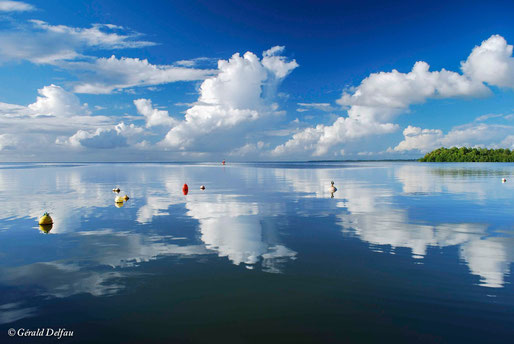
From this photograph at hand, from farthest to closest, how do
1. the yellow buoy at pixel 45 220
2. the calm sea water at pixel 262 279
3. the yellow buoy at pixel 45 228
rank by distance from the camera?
the yellow buoy at pixel 45 220 → the yellow buoy at pixel 45 228 → the calm sea water at pixel 262 279

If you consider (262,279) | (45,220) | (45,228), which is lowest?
(262,279)

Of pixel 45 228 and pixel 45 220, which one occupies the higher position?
pixel 45 220

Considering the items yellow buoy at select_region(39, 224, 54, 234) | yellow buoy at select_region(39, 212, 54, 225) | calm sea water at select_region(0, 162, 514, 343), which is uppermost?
yellow buoy at select_region(39, 212, 54, 225)

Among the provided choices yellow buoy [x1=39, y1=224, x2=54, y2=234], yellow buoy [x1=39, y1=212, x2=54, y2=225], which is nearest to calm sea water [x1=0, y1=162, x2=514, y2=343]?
yellow buoy [x1=39, y1=224, x2=54, y2=234]

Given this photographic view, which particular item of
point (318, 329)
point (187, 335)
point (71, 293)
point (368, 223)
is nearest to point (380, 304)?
point (318, 329)

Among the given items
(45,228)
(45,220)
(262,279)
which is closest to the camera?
(262,279)

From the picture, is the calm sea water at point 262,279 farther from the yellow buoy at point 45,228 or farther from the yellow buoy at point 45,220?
the yellow buoy at point 45,220

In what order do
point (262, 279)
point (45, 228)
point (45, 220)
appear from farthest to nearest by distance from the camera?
1. point (45, 220)
2. point (45, 228)
3. point (262, 279)

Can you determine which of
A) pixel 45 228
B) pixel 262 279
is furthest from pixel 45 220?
pixel 262 279

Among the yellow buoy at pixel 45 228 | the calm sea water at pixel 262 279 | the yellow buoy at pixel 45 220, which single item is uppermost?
the yellow buoy at pixel 45 220

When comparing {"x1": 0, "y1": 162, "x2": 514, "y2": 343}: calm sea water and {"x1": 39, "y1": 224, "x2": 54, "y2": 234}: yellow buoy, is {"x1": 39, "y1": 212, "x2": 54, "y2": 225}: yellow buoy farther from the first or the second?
{"x1": 0, "y1": 162, "x2": 514, "y2": 343}: calm sea water

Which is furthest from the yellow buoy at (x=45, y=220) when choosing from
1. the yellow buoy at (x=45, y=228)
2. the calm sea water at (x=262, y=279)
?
the calm sea water at (x=262, y=279)

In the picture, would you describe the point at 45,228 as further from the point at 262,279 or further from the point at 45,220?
the point at 262,279

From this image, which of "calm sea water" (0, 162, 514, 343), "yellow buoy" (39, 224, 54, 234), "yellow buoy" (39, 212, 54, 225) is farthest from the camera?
"yellow buoy" (39, 212, 54, 225)
